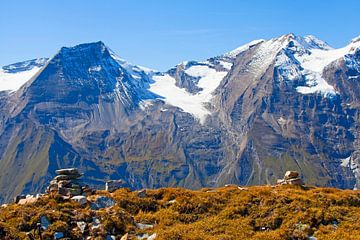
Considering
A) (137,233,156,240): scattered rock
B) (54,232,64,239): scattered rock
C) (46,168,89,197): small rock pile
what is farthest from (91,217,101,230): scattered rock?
(46,168,89,197): small rock pile

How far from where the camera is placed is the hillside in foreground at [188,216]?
31094 millimetres

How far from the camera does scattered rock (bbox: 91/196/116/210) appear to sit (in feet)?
116

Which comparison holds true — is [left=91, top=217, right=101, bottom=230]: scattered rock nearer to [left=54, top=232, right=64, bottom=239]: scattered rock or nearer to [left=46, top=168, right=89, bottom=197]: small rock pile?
[left=54, top=232, right=64, bottom=239]: scattered rock

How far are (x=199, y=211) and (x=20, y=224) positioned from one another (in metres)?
12.1

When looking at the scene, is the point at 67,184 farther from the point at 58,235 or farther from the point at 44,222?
the point at 58,235

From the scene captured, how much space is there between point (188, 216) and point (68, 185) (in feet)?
35.3

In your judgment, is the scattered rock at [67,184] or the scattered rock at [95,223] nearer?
the scattered rock at [95,223]

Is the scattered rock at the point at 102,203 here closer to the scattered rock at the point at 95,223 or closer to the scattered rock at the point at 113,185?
the scattered rock at the point at 95,223

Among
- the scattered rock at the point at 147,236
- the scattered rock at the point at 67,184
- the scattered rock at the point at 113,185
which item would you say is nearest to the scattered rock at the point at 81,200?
the scattered rock at the point at 67,184

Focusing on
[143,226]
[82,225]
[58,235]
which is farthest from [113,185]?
[58,235]

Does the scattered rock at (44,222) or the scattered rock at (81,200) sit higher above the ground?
the scattered rock at (81,200)

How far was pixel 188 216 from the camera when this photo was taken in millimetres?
35219

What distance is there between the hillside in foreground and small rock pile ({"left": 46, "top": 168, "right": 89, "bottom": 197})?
144 centimetres

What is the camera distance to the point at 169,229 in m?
32.4
